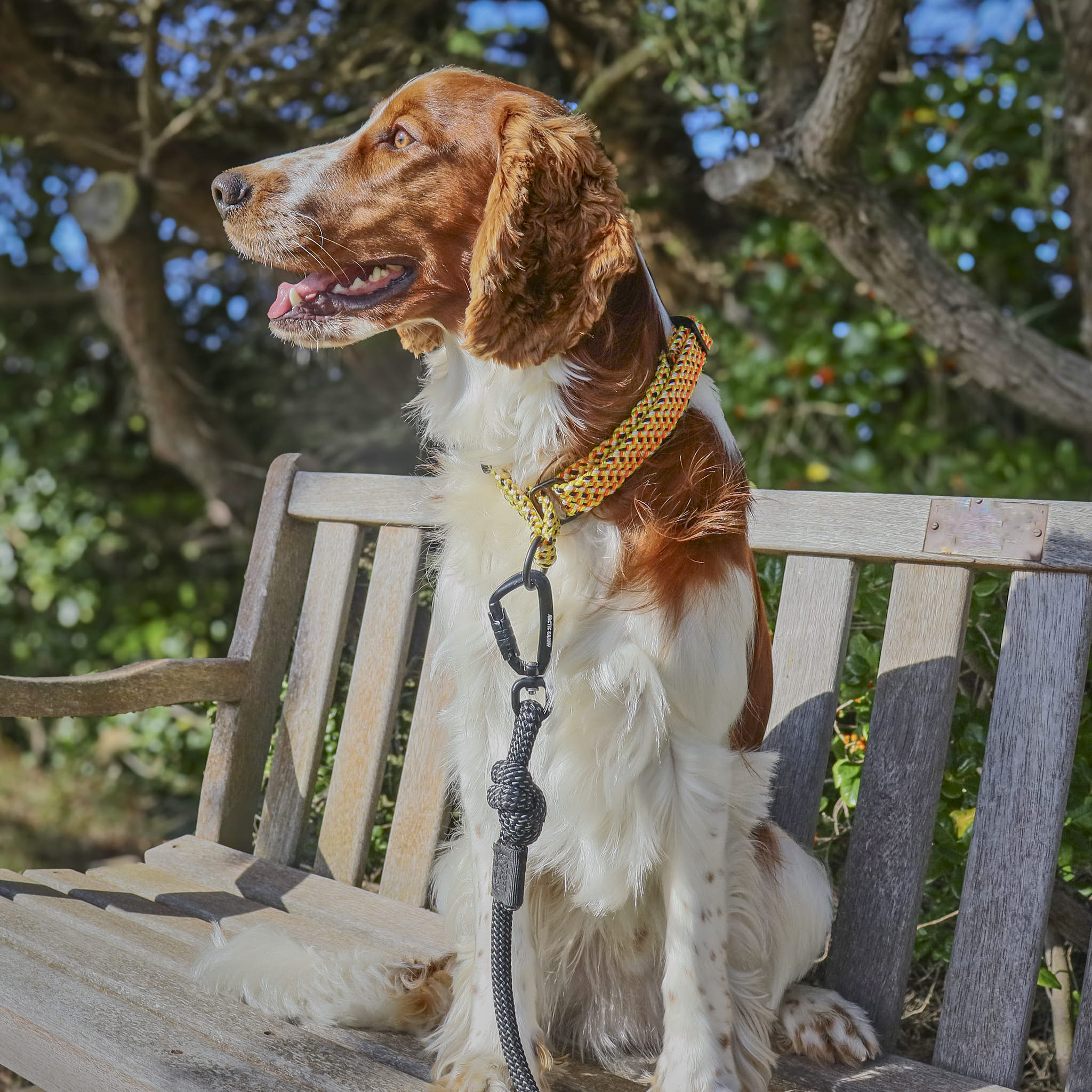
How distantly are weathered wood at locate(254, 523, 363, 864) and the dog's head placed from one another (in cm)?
88

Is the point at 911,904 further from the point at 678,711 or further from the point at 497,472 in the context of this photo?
the point at 497,472

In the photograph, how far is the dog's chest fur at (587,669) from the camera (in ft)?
5.17

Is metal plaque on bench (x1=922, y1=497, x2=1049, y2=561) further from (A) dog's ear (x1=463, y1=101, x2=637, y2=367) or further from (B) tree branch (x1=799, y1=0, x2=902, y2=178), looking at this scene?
(B) tree branch (x1=799, y1=0, x2=902, y2=178)

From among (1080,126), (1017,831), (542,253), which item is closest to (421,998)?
(1017,831)

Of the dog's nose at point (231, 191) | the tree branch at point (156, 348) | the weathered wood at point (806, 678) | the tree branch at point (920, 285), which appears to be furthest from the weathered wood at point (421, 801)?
the tree branch at point (156, 348)

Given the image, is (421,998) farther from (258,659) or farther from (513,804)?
(258,659)

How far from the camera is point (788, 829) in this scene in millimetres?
1974

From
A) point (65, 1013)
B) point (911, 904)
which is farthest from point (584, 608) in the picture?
point (65, 1013)

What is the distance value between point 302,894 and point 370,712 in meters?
0.38

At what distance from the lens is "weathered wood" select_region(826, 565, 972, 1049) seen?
5.77 feet

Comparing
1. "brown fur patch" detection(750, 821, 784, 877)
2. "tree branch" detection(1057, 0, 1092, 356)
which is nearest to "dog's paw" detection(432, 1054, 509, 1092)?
"brown fur patch" detection(750, 821, 784, 877)

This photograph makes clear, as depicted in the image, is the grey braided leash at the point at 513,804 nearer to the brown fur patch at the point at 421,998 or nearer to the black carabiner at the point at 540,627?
the black carabiner at the point at 540,627

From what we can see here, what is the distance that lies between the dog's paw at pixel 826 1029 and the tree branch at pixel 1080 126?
216 centimetres

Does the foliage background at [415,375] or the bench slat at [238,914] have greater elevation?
the foliage background at [415,375]
